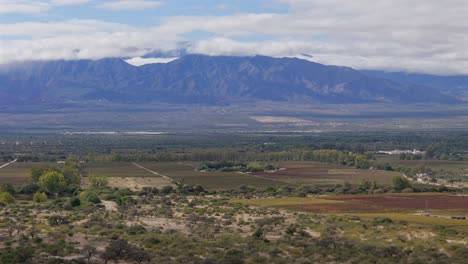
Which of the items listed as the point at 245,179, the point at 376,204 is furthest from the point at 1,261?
the point at 245,179

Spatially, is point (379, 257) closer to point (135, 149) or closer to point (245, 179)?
point (245, 179)

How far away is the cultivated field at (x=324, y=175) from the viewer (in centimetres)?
11250

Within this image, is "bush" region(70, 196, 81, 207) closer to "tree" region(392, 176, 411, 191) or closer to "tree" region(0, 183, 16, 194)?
"tree" region(0, 183, 16, 194)

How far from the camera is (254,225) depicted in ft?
197

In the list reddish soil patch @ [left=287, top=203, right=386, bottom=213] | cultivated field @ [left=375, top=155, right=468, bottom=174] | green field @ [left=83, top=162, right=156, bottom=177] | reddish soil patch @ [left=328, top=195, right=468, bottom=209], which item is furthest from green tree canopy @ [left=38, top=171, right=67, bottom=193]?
cultivated field @ [left=375, top=155, right=468, bottom=174]

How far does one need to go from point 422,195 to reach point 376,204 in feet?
39.5

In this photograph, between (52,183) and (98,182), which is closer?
(52,183)

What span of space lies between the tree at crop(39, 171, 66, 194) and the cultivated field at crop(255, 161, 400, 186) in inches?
1318

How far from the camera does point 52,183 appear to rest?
8962 cm

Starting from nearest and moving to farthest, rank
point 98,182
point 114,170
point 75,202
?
point 75,202
point 98,182
point 114,170

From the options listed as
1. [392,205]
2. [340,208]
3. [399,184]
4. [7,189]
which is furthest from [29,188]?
[399,184]

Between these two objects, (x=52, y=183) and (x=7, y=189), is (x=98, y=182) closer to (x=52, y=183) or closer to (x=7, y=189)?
(x=52, y=183)

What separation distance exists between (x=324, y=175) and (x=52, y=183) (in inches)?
1877

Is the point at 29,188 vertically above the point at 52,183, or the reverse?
the point at 52,183
